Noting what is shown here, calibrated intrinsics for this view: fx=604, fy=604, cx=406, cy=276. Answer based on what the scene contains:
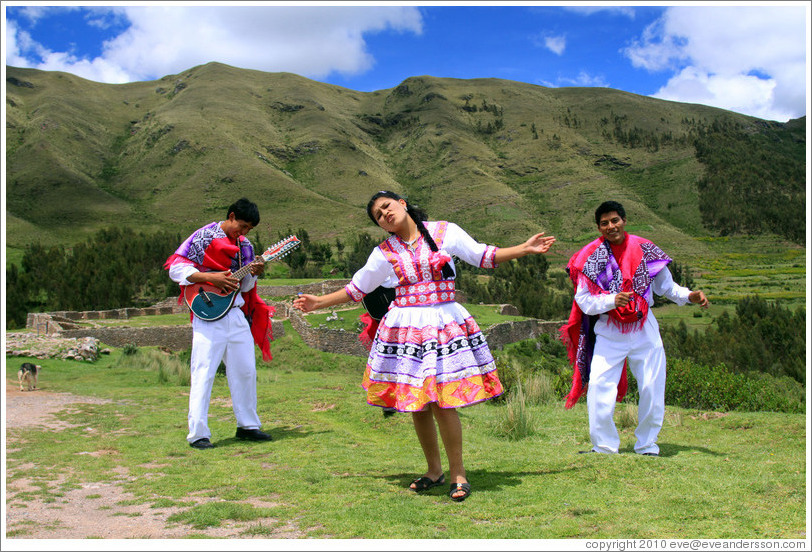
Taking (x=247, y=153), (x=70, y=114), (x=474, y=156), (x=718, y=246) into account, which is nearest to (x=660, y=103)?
(x=474, y=156)

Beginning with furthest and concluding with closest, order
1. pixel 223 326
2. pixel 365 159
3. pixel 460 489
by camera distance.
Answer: pixel 365 159 < pixel 223 326 < pixel 460 489

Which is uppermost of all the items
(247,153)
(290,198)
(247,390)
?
(247,153)

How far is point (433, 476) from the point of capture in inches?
177

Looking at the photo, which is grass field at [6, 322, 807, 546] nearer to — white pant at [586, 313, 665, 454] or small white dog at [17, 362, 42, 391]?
white pant at [586, 313, 665, 454]

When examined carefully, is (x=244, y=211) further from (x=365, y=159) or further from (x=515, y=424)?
(x=365, y=159)

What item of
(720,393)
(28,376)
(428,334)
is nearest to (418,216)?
(428,334)

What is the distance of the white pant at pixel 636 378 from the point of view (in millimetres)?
5477

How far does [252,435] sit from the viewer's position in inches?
259

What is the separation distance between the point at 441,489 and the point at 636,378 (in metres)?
2.29

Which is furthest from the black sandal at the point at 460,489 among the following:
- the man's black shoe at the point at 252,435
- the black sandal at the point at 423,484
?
the man's black shoe at the point at 252,435

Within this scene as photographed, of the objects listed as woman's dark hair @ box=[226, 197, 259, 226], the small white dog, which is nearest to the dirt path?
woman's dark hair @ box=[226, 197, 259, 226]

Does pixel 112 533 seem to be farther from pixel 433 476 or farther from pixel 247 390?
pixel 247 390

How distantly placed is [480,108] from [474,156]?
44505mm

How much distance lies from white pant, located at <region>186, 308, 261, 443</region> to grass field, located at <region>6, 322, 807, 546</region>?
0.31 m
